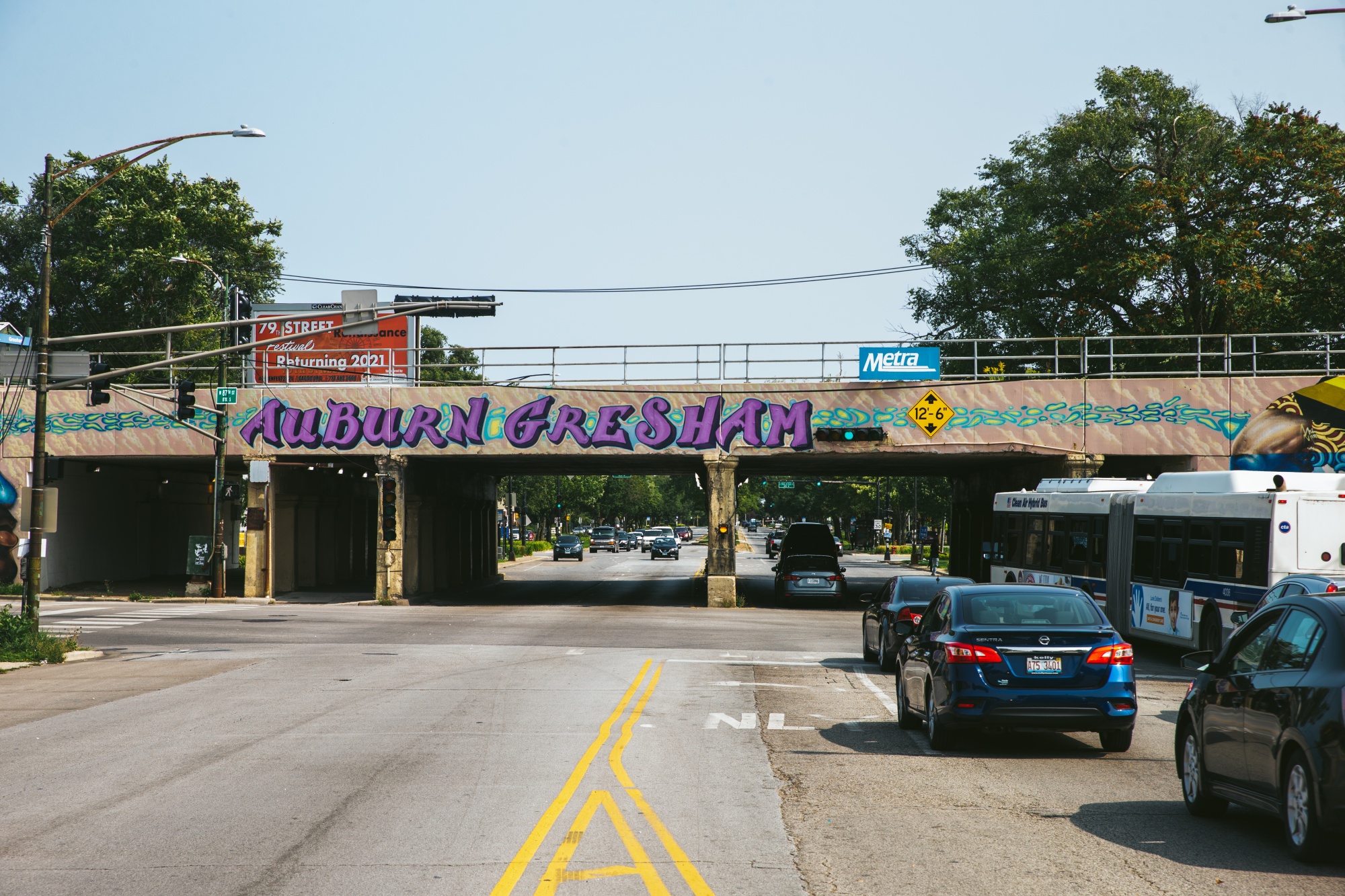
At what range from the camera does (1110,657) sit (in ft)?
37.2

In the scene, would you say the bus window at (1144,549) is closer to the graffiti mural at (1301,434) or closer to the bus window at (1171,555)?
the bus window at (1171,555)

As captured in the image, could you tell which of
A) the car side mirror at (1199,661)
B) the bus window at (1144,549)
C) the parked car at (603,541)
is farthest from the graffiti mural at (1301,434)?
the parked car at (603,541)

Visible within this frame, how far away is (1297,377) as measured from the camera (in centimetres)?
3528

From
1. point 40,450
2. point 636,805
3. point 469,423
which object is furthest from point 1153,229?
point 636,805

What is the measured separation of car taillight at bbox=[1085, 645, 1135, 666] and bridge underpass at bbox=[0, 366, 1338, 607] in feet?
74.0

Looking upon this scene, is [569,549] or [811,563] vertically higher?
[811,563]

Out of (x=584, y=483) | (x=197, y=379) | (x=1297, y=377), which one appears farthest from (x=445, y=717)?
(x=584, y=483)

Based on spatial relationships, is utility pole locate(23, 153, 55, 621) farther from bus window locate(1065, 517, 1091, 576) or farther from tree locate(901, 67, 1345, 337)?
tree locate(901, 67, 1345, 337)

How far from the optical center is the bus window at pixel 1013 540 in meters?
28.8

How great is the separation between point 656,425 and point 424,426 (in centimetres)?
713

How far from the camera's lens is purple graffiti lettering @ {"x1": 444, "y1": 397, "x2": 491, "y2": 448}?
126 feet

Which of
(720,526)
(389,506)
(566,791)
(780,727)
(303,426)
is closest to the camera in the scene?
(566,791)

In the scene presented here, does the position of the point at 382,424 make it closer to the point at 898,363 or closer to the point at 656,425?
the point at 656,425

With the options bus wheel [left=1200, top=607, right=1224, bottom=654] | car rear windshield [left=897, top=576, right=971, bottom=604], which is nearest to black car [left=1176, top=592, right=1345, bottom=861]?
car rear windshield [left=897, top=576, right=971, bottom=604]
